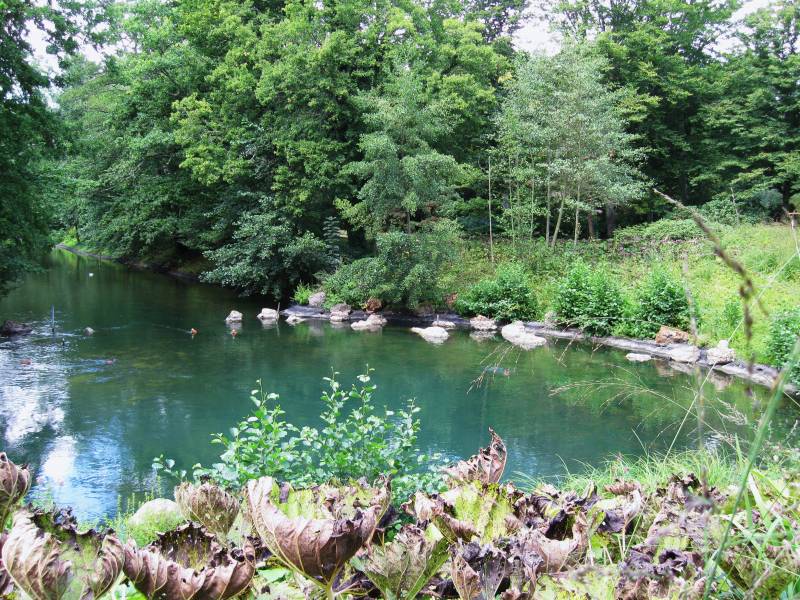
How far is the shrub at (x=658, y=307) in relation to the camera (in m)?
12.1

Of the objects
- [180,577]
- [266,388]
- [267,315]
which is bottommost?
[266,388]

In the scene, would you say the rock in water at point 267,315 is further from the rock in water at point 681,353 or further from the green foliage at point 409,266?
the rock in water at point 681,353

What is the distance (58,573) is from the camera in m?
1.07

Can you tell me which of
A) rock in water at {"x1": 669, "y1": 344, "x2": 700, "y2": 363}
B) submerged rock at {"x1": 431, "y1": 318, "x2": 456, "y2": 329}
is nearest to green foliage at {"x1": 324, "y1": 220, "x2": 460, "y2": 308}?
submerged rock at {"x1": 431, "y1": 318, "x2": 456, "y2": 329}

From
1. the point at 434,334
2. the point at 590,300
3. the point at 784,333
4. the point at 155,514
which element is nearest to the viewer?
the point at 155,514

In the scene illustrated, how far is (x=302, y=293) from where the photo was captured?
651 inches

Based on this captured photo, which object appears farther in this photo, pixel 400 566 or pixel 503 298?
pixel 503 298

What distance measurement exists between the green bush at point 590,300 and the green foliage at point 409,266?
2.75 meters

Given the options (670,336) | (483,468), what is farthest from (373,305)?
(483,468)

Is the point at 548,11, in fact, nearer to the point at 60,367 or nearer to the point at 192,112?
the point at 192,112

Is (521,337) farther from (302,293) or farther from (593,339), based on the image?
(302,293)

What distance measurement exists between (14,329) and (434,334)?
819 cm

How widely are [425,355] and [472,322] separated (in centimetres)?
296

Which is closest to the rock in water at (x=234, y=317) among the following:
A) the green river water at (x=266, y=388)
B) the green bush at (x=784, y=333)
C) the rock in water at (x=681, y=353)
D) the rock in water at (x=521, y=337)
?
the green river water at (x=266, y=388)
